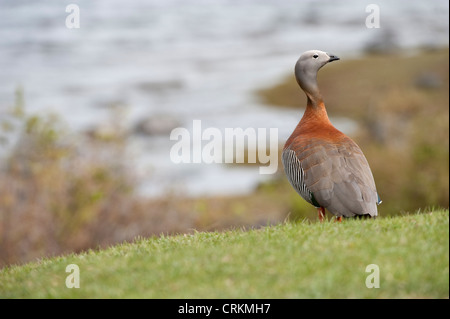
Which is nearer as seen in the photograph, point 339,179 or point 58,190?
point 339,179

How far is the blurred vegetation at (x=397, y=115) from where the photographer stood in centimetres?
2086

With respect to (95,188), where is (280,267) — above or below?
above

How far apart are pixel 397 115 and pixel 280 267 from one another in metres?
27.7

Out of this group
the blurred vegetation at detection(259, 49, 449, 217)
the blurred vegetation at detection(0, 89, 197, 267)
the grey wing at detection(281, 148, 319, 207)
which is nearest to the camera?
the grey wing at detection(281, 148, 319, 207)

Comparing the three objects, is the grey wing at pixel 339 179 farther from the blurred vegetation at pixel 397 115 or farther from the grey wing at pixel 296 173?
the blurred vegetation at pixel 397 115

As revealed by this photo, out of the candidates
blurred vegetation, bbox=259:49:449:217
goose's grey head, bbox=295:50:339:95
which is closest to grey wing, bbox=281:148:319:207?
goose's grey head, bbox=295:50:339:95

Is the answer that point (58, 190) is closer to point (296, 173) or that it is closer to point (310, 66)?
point (310, 66)

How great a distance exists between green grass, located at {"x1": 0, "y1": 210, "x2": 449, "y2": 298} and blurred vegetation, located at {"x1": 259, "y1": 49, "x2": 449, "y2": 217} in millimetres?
12366

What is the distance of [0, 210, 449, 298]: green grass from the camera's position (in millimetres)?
6770

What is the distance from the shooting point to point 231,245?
844 centimetres

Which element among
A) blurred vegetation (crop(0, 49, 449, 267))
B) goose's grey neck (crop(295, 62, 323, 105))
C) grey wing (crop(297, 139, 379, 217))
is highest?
goose's grey neck (crop(295, 62, 323, 105))

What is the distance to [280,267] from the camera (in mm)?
7250

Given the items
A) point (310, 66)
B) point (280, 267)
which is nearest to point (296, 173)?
point (310, 66)

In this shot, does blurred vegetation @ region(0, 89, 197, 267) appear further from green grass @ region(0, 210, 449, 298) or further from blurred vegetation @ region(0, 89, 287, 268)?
green grass @ region(0, 210, 449, 298)
